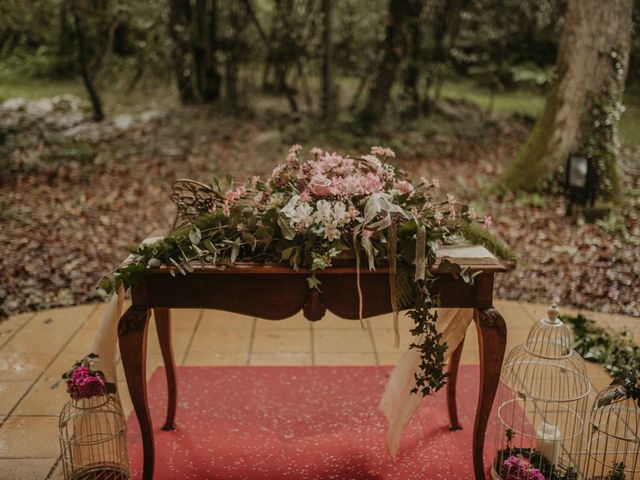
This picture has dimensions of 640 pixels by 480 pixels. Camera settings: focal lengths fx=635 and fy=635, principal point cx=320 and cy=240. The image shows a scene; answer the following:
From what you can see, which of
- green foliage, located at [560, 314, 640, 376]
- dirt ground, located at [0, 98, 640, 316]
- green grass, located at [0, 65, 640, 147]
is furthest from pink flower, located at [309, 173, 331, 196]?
green grass, located at [0, 65, 640, 147]

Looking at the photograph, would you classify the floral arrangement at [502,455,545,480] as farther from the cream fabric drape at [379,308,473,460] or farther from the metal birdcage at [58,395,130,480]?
the metal birdcage at [58,395,130,480]

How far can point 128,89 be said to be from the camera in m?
9.56

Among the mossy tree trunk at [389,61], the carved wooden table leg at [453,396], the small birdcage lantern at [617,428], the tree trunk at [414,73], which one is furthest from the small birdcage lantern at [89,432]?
the tree trunk at [414,73]

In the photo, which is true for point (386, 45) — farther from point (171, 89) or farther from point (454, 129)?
point (171, 89)

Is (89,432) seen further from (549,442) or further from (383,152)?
(549,442)

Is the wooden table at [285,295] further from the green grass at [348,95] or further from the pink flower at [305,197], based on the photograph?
the green grass at [348,95]

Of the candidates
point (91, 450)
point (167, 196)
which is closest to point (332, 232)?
point (91, 450)

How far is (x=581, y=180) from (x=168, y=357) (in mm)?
4065

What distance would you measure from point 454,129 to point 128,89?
487 centimetres

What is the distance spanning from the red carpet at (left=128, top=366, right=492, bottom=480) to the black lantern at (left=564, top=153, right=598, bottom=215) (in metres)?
2.73

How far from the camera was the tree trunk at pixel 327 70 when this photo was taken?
7965mm

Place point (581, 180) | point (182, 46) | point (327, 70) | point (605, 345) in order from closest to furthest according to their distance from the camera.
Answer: point (605, 345) < point (581, 180) < point (327, 70) < point (182, 46)

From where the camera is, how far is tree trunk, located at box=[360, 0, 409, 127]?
7.68 meters

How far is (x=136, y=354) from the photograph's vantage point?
7.50ft
